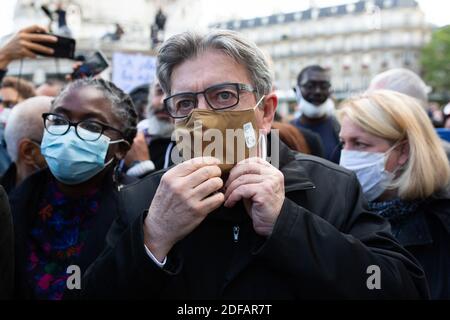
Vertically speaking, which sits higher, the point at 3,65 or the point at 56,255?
the point at 3,65

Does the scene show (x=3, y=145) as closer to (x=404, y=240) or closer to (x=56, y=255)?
(x=56, y=255)

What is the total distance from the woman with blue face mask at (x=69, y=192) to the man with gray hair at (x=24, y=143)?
361mm

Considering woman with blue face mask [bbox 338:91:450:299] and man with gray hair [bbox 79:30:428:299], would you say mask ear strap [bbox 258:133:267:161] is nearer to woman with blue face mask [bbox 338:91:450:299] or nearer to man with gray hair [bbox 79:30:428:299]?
man with gray hair [bbox 79:30:428:299]

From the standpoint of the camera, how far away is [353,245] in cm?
171

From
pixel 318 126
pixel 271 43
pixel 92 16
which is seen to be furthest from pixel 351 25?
pixel 318 126

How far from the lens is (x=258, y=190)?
1.64 meters

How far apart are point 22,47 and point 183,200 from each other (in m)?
2.42

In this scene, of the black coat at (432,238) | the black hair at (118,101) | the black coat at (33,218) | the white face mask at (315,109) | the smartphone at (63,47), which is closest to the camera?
the black coat at (33,218)

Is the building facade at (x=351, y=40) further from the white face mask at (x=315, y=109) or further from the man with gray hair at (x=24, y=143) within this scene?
the man with gray hair at (x=24, y=143)

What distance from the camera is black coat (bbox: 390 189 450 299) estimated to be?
8.13ft

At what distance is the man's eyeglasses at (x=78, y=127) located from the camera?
2.59 m

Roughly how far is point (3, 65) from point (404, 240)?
285cm

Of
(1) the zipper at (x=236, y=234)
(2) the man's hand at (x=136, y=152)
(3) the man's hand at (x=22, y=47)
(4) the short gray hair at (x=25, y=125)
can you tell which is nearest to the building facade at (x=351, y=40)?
(2) the man's hand at (x=136, y=152)

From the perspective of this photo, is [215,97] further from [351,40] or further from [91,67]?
[351,40]
